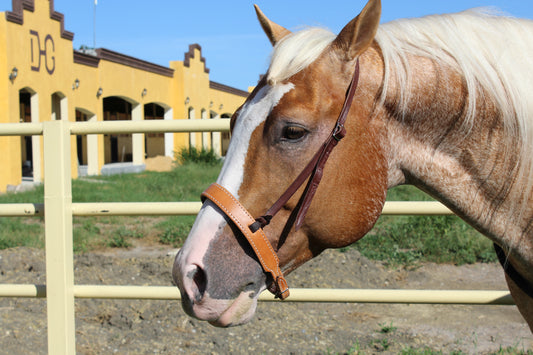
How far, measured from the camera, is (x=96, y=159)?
1666 centimetres

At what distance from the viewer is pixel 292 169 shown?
1504mm

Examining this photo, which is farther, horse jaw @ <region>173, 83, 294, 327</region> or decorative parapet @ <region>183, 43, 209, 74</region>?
decorative parapet @ <region>183, 43, 209, 74</region>

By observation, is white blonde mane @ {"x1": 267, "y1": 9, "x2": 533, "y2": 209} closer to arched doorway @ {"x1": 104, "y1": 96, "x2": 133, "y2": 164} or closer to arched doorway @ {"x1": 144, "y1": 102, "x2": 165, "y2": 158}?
arched doorway @ {"x1": 104, "y1": 96, "x2": 133, "y2": 164}

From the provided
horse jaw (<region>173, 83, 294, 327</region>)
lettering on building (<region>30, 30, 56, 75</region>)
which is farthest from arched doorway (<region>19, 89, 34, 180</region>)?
horse jaw (<region>173, 83, 294, 327</region>)

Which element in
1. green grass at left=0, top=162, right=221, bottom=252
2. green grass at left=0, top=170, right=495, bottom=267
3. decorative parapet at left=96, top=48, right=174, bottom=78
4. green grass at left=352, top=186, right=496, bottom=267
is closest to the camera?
green grass at left=352, top=186, right=496, bottom=267

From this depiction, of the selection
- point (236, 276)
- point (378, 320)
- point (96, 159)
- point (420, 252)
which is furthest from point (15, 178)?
point (236, 276)

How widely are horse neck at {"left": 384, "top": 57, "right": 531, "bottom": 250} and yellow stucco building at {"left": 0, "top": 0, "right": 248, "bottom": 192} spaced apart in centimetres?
1272

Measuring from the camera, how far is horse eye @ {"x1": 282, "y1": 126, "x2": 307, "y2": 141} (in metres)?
1.49

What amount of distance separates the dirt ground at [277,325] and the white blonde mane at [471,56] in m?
1.98

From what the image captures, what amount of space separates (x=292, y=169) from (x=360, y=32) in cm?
45

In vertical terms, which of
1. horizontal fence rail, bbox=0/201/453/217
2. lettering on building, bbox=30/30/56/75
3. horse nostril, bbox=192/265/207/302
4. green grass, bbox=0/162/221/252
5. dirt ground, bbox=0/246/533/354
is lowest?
green grass, bbox=0/162/221/252

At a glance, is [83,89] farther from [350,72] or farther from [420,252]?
[350,72]

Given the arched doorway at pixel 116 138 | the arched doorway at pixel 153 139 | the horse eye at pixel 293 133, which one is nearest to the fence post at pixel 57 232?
the horse eye at pixel 293 133

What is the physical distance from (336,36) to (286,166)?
1.45 feet
